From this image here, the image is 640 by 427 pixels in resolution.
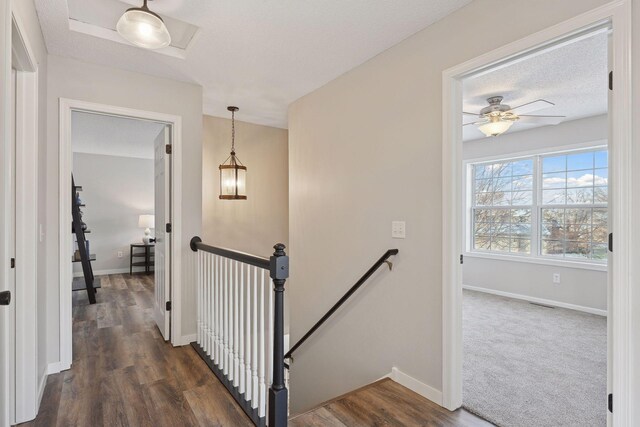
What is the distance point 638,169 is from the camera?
4.51 ft

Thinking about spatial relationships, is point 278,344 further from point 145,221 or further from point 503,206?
point 145,221

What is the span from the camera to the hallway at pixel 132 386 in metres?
1.95

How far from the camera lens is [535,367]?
272 centimetres

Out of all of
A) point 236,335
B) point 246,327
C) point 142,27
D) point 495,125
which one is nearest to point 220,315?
point 236,335

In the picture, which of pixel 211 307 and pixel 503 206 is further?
pixel 503 206

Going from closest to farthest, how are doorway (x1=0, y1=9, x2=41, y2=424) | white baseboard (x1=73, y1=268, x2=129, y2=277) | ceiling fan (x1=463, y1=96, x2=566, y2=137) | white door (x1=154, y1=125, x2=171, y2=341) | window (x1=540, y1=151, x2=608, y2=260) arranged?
doorway (x1=0, y1=9, x2=41, y2=424) < white door (x1=154, y1=125, x2=171, y2=341) < ceiling fan (x1=463, y1=96, x2=566, y2=137) < window (x1=540, y1=151, x2=608, y2=260) < white baseboard (x1=73, y1=268, x2=129, y2=277)

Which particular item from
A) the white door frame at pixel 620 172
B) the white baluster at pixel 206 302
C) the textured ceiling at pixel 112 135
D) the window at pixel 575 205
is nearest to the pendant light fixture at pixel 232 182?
the textured ceiling at pixel 112 135

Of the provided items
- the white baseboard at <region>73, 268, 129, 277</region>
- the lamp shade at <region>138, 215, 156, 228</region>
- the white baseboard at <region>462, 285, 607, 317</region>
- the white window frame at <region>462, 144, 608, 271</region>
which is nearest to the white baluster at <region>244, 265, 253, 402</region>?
the white window frame at <region>462, 144, 608, 271</region>

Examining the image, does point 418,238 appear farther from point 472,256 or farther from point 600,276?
point 472,256

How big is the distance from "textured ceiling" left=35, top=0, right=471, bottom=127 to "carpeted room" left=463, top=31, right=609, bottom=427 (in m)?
0.76

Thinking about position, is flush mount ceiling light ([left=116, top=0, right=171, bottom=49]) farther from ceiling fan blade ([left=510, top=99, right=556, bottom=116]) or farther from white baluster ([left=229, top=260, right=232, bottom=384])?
ceiling fan blade ([left=510, top=99, right=556, bottom=116])

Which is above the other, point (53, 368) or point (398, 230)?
point (398, 230)

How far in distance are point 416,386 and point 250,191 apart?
337 cm

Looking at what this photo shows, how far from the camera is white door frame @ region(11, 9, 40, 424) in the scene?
188 centimetres
